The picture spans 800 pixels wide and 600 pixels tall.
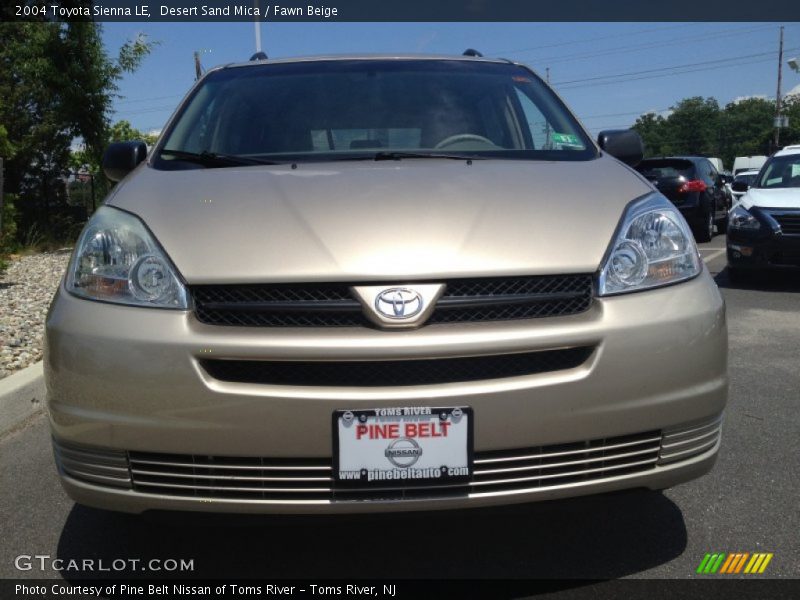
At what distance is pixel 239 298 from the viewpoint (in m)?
2.21

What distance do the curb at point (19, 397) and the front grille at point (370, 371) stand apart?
8.58 ft

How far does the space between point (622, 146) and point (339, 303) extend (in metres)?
1.97

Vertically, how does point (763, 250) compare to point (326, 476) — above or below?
below

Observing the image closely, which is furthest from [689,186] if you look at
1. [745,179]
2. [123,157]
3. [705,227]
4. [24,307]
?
[123,157]

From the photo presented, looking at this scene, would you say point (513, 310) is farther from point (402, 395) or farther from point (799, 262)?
point (799, 262)

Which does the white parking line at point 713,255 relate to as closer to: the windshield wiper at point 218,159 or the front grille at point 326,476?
the windshield wiper at point 218,159

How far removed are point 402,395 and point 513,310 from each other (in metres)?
0.39

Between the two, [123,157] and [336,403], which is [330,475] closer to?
[336,403]

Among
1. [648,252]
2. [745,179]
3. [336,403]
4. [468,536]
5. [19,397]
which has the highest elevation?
[648,252]

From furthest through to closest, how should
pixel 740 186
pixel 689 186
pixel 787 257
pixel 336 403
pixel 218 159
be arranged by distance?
pixel 689 186, pixel 740 186, pixel 787 257, pixel 218 159, pixel 336 403

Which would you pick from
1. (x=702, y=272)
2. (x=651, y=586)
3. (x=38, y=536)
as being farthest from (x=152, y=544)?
(x=702, y=272)

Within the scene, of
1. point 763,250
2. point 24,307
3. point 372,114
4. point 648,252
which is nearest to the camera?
point 648,252

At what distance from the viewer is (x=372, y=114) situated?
11.3ft

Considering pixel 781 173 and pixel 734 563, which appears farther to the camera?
pixel 781 173
